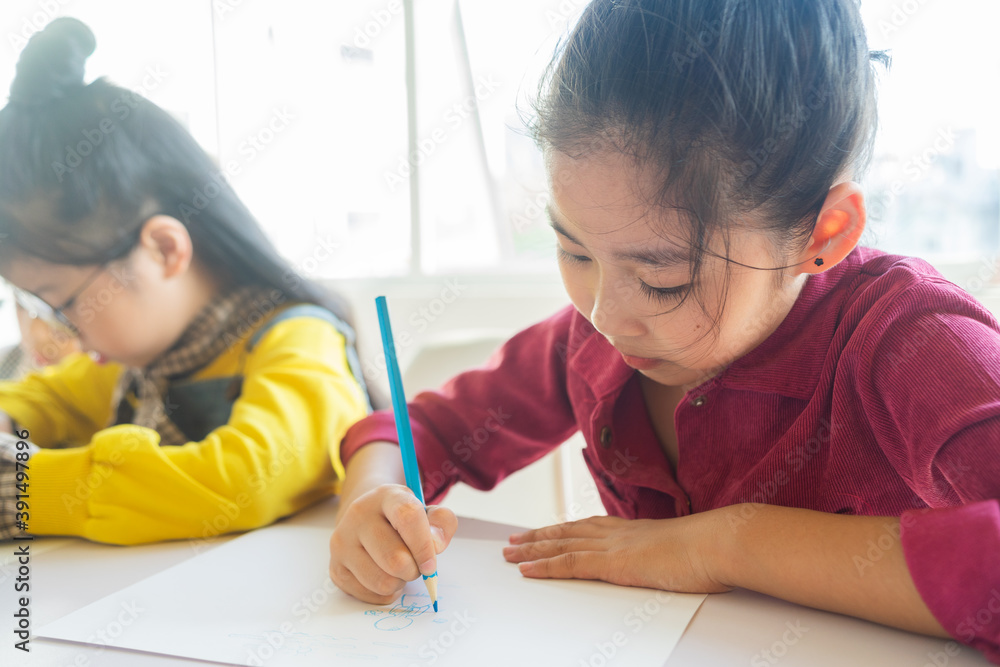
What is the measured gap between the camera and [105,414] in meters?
1.23

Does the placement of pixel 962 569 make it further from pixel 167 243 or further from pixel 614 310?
pixel 167 243

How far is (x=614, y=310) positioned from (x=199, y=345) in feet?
2.24

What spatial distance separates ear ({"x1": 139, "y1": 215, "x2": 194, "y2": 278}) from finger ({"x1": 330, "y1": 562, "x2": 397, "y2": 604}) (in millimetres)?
590

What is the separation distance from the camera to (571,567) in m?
0.57

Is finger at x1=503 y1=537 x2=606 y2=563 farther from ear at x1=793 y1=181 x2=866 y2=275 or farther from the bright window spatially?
the bright window

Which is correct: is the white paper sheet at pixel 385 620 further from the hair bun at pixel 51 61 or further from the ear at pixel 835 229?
the hair bun at pixel 51 61

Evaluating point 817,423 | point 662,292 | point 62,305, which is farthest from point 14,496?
point 817,423

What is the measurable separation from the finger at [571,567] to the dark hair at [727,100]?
0.23 m

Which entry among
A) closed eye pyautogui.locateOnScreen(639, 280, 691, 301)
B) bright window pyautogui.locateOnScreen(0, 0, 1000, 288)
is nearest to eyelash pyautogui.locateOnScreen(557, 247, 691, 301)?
closed eye pyautogui.locateOnScreen(639, 280, 691, 301)

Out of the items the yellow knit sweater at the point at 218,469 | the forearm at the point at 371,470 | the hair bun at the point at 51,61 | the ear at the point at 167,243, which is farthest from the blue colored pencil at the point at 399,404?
the hair bun at the point at 51,61

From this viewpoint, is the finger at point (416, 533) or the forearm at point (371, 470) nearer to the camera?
the finger at point (416, 533)

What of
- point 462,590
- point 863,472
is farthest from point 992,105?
point 462,590

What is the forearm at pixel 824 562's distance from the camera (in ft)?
1.51

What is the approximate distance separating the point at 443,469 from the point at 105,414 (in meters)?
0.73
